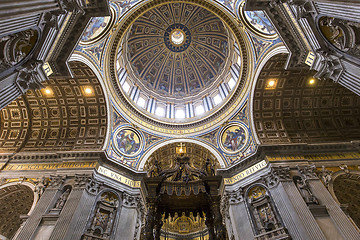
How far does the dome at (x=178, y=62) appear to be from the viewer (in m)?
21.7

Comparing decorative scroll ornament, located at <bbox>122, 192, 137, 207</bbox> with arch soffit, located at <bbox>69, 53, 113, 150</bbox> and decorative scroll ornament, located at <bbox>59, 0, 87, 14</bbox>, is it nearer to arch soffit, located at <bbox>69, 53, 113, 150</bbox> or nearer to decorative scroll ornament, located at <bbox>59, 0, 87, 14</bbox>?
arch soffit, located at <bbox>69, 53, 113, 150</bbox>

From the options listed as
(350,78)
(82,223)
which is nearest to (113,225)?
(82,223)

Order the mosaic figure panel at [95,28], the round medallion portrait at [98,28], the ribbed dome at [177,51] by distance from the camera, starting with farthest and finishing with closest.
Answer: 1. the ribbed dome at [177,51]
2. the round medallion portrait at [98,28]
3. the mosaic figure panel at [95,28]

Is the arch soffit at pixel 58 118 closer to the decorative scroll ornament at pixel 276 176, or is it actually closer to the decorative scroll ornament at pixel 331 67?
the decorative scroll ornament at pixel 276 176

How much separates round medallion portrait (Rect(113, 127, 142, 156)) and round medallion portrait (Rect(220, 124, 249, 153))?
7.79 meters

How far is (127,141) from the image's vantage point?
17391mm

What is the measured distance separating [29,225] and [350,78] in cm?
1623

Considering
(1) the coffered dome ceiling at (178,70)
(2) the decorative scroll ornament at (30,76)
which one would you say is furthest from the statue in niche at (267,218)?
(2) the decorative scroll ornament at (30,76)

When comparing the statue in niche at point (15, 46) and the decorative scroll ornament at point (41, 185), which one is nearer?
the statue in niche at point (15, 46)

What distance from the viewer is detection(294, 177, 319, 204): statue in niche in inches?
444

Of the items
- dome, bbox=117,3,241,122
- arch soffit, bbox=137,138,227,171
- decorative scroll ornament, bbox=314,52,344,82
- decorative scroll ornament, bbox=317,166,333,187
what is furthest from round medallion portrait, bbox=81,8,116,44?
decorative scroll ornament, bbox=317,166,333,187

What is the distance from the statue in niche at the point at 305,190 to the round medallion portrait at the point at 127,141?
12.6 metres

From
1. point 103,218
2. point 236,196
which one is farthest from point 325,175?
point 103,218

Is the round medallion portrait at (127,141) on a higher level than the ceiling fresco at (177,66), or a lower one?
lower
